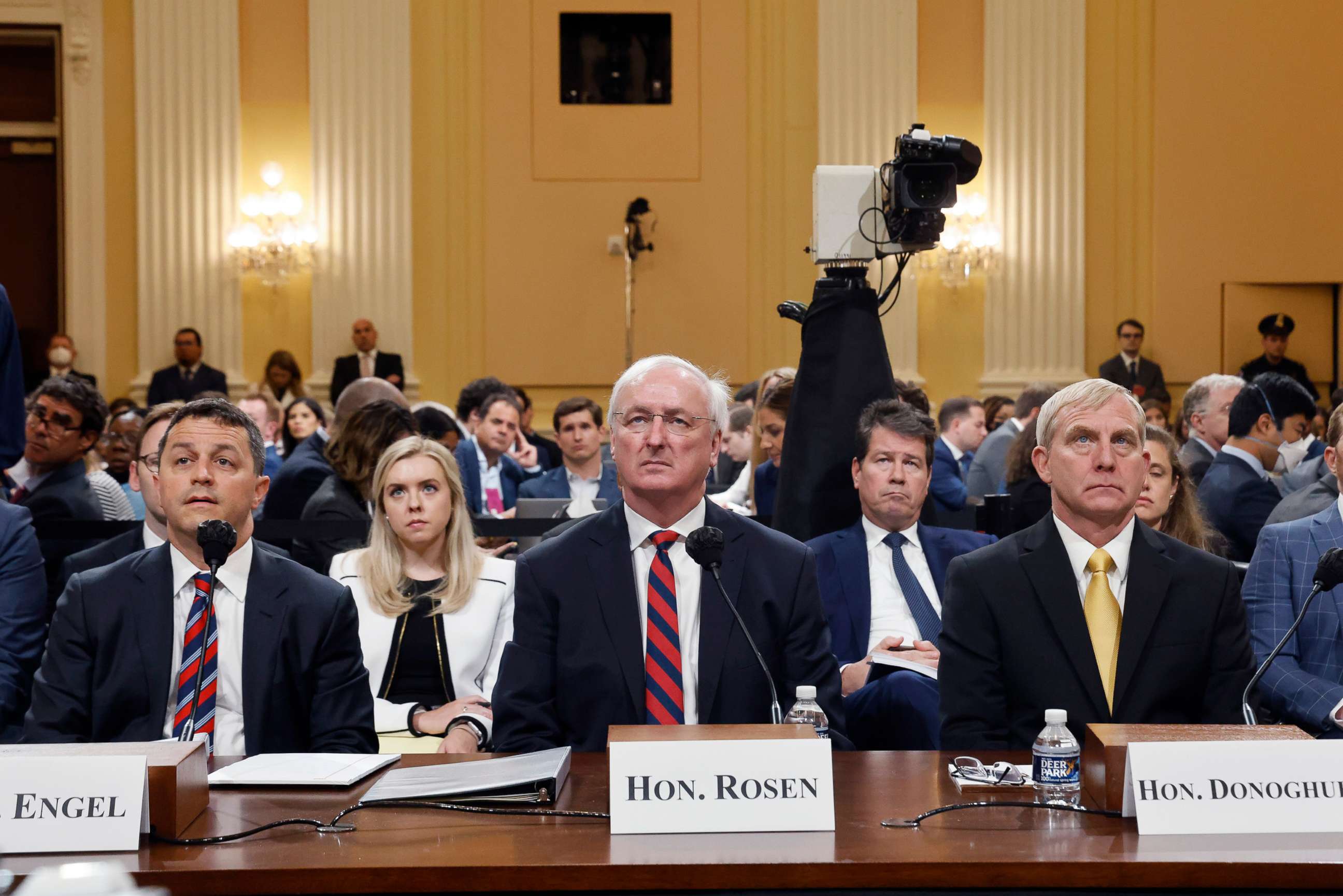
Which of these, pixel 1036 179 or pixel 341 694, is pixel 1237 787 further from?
pixel 1036 179

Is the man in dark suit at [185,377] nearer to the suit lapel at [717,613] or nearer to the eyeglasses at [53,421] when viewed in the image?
the eyeglasses at [53,421]

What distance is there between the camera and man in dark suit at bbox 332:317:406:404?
1047 cm

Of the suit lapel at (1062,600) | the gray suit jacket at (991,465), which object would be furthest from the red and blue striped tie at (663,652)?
the gray suit jacket at (991,465)

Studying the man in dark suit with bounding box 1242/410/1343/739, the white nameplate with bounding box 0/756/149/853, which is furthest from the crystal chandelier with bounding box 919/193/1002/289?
the white nameplate with bounding box 0/756/149/853

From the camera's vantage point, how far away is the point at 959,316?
1102cm

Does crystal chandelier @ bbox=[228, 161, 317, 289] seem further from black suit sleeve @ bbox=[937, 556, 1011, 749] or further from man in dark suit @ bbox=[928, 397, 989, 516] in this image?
black suit sleeve @ bbox=[937, 556, 1011, 749]

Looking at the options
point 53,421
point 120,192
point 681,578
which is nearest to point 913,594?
point 681,578

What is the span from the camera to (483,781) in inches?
77.3

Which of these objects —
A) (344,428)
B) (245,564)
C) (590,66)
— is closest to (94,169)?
(590,66)

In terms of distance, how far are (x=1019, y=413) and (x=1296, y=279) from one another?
546 centimetres

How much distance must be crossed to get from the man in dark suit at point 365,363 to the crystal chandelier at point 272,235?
2.27 ft

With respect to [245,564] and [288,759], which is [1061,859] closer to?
[288,759]

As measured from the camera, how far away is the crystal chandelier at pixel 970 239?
10.8 m

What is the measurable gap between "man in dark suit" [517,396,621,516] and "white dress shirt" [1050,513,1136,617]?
11.8 ft
